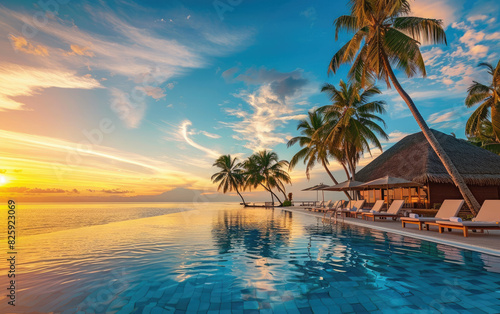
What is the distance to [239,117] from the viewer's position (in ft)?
73.4

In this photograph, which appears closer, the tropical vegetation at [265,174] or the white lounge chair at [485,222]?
the white lounge chair at [485,222]

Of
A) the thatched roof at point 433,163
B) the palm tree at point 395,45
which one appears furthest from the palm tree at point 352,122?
the palm tree at point 395,45

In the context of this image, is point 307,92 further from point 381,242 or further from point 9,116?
point 9,116


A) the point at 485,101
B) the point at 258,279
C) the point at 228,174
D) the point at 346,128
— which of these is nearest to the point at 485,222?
the point at 258,279

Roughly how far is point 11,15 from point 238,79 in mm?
12376

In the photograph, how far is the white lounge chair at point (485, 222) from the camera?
7.61 meters

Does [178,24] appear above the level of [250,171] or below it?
above

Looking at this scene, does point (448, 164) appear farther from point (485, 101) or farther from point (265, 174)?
point (265, 174)

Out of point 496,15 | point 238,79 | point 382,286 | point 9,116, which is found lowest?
point 382,286

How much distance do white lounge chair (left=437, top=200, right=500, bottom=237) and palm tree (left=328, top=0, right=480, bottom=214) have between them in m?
2.30

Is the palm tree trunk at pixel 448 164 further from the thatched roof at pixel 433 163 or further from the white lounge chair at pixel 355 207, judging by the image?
the thatched roof at pixel 433 163

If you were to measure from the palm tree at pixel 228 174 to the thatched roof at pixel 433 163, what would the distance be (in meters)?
18.2

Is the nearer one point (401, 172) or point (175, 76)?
point (175, 76)

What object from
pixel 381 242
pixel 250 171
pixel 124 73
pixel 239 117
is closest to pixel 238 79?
pixel 239 117
